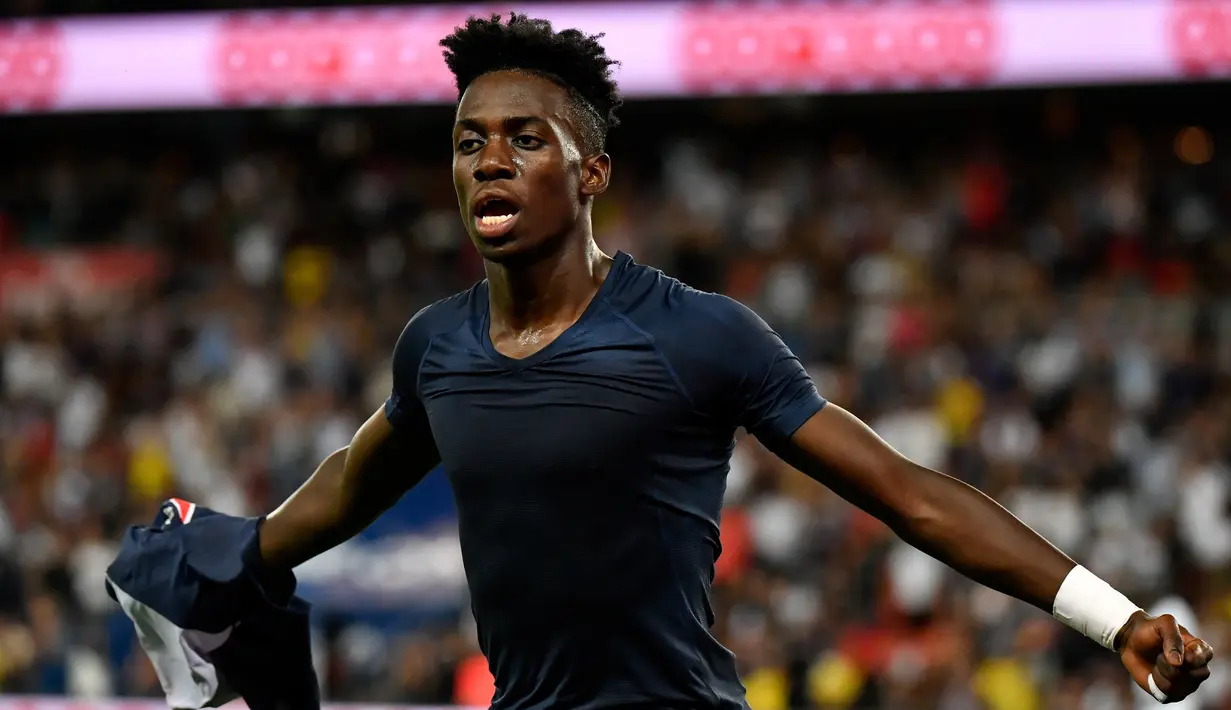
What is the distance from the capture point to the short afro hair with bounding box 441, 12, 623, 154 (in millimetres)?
3098

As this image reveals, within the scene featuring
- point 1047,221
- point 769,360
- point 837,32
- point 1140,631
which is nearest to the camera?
point 1140,631

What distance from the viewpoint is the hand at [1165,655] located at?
8.72 feet

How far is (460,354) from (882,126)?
1019 centimetres

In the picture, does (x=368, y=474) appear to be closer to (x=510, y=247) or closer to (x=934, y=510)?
(x=510, y=247)

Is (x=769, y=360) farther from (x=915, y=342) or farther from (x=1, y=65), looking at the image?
(x=1, y=65)

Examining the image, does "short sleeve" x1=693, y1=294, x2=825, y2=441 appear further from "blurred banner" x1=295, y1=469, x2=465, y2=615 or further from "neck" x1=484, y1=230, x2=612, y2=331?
"blurred banner" x1=295, y1=469, x2=465, y2=615

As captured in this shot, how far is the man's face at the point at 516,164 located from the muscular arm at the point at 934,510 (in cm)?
62

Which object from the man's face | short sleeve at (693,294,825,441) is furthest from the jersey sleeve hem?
the man's face

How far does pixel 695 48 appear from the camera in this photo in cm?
1124

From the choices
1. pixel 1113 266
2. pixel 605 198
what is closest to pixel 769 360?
pixel 1113 266

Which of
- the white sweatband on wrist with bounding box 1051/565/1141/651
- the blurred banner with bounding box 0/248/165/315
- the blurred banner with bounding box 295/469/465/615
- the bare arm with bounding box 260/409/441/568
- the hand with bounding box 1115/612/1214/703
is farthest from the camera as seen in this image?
the blurred banner with bounding box 0/248/165/315

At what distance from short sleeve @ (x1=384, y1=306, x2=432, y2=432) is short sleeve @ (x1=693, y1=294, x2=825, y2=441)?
1.99ft

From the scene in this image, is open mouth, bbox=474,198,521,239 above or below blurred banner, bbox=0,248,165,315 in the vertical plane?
above

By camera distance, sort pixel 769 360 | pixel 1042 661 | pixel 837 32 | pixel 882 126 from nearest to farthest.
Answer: pixel 769 360 < pixel 1042 661 < pixel 837 32 < pixel 882 126
